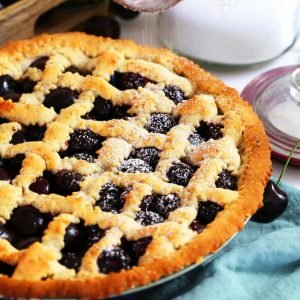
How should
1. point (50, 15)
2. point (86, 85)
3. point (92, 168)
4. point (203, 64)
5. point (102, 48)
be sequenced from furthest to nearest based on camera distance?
point (50, 15), point (203, 64), point (102, 48), point (86, 85), point (92, 168)

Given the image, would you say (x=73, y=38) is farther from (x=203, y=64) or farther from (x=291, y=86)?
(x=291, y=86)

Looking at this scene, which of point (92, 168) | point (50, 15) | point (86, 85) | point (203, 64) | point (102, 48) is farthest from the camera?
point (50, 15)

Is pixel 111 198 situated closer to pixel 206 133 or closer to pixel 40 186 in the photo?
pixel 40 186

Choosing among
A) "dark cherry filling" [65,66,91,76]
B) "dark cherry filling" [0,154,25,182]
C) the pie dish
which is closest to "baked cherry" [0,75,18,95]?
the pie dish

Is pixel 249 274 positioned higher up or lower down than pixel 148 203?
lower down

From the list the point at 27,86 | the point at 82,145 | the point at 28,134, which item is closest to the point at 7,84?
the point at 27,86

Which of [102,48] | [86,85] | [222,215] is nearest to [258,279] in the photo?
[222,215]

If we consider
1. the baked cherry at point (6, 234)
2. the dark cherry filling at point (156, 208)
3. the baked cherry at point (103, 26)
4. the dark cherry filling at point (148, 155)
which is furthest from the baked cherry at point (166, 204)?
the baked cherry at point (103, 26)
